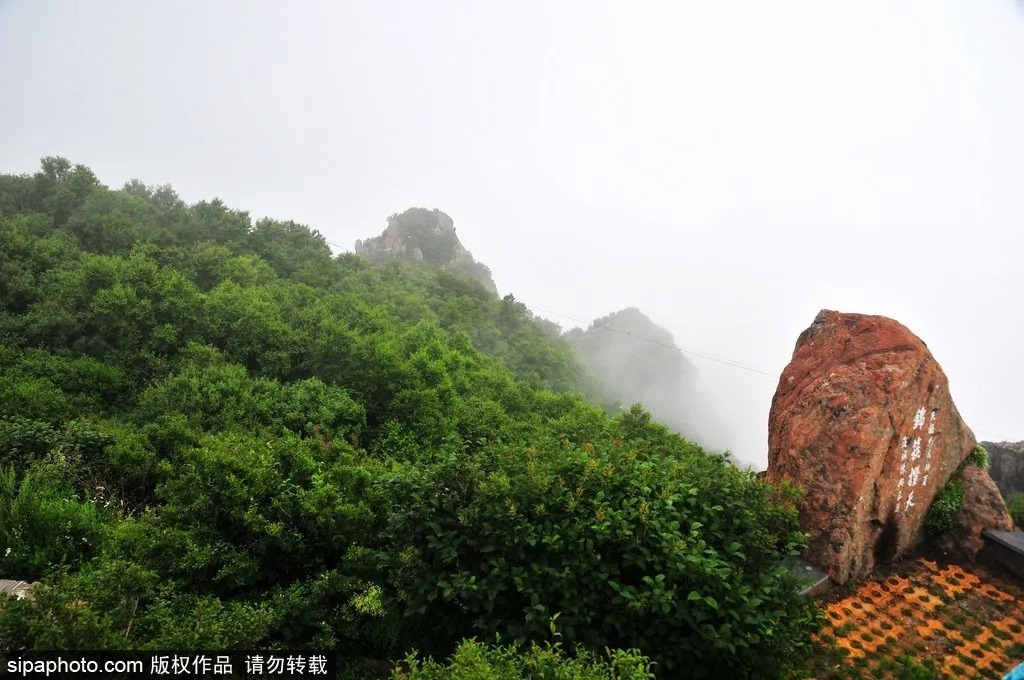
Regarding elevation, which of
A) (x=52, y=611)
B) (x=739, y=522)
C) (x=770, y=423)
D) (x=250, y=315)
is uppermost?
(x=250, y=315)

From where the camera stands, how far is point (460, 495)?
11.8 ft

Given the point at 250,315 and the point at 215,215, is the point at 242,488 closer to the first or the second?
the point at 250,315

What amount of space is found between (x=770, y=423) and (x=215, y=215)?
21625mm

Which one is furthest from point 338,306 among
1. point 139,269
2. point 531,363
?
point 531,363

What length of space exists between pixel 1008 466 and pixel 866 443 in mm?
9408

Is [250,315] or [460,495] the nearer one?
[460,495]

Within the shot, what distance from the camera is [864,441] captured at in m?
5.14

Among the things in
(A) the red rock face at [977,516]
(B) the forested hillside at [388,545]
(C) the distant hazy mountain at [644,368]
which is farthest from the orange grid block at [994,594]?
(C) the distant hazy mountain at [644,368]

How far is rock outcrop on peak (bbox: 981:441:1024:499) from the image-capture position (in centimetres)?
1105

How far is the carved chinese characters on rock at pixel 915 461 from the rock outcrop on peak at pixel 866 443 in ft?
0.03

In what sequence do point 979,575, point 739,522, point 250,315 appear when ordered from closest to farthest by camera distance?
point 739,522, point 979,575, point 250,315

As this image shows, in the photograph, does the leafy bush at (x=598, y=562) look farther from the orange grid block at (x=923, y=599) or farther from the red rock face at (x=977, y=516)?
the red rock face at (x=977, y=516)

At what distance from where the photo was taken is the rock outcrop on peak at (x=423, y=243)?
41406mm

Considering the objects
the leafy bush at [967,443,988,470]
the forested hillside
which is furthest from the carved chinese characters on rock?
the forested hillside
